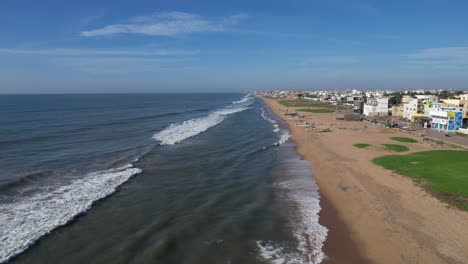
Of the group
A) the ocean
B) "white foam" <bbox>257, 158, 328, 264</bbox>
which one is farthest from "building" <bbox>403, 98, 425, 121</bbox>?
"white foam" <bbox>257, 158, 328, 264</bbox>

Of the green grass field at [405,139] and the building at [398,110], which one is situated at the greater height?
the building at [398,110]

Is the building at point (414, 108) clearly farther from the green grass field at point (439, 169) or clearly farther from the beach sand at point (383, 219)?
the beach sand at point (383, 219)

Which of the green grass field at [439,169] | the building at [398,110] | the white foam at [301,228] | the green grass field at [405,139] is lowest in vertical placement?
the white foam at [301,228]

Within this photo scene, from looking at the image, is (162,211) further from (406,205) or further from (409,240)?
(406,205)

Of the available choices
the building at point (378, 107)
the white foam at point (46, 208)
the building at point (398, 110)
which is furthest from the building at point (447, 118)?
the white foam at point (46, 208)

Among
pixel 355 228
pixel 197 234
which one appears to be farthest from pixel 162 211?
pixel 355 228

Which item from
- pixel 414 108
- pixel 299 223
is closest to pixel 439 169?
pixel 299 223
